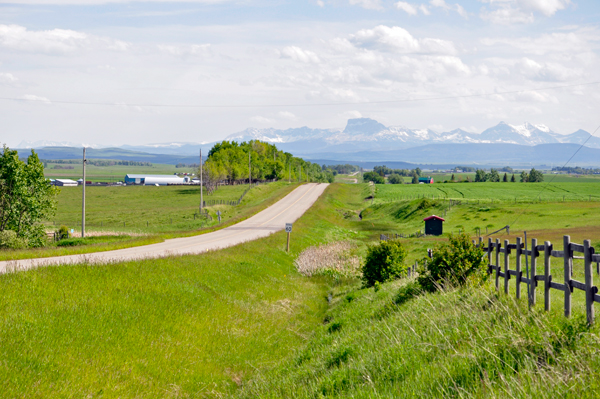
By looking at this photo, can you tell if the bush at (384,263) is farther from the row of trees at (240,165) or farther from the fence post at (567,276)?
the row of trees at (240,165)

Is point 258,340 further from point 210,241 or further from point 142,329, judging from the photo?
point 210,241

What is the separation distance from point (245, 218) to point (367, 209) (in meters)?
46.2

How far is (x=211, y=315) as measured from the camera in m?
17.5

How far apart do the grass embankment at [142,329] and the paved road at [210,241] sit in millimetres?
3316

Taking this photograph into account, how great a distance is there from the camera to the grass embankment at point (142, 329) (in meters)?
10.8

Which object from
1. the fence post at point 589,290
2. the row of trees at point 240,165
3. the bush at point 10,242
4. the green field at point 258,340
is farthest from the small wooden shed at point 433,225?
the row of trees at point 240,165

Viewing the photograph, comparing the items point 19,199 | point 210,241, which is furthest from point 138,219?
point 210,241

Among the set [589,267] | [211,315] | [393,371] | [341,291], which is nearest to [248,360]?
[211,315]

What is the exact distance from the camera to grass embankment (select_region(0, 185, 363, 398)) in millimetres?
10805

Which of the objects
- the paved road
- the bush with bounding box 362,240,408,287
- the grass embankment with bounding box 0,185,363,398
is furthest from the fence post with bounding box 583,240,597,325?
the paved road

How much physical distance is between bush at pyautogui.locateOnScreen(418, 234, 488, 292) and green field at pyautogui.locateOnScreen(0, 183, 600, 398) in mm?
955

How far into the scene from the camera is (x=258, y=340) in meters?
16.7

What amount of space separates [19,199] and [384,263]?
38592 mm

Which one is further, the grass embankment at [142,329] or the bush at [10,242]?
the bush at [10,242]
